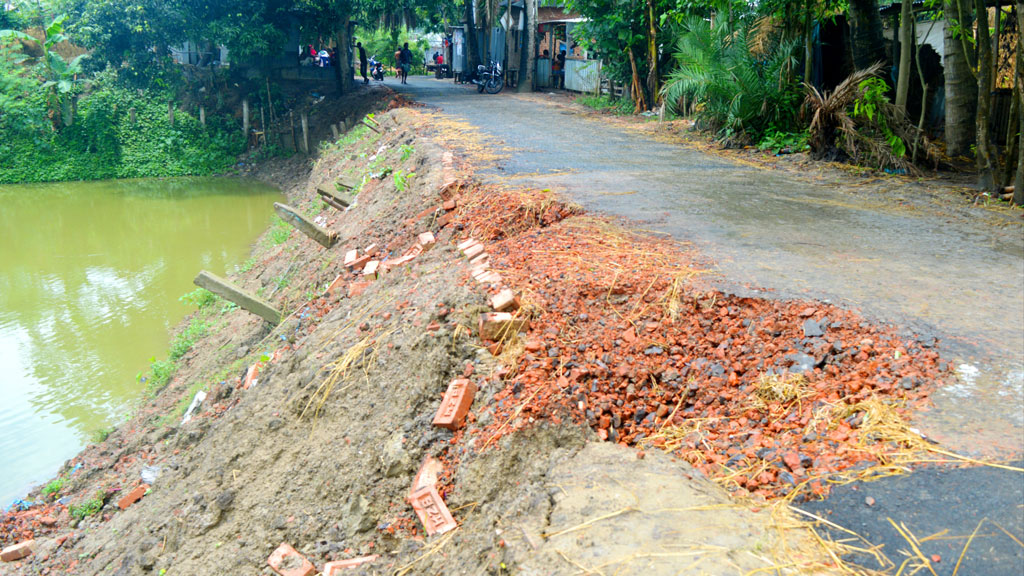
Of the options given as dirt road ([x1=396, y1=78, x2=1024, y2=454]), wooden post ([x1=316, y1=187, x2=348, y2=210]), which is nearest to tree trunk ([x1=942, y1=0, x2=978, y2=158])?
dirt road ([x1=396, y1=78, x2=1024, y2=454])

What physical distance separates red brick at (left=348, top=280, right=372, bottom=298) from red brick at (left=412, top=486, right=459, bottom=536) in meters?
2.98

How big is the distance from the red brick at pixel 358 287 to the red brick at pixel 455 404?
2.61m

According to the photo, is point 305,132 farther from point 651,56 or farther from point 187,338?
point 187,338

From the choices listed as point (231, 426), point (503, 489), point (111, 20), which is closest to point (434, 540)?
point (503, 489)

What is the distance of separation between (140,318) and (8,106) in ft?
43.4

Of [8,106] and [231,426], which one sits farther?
[8,106]

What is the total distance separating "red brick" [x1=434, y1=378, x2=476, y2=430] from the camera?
3.41 meters

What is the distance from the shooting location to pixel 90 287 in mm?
10742

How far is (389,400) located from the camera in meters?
3.87

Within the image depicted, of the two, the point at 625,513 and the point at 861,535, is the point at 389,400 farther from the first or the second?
the point at 861,535

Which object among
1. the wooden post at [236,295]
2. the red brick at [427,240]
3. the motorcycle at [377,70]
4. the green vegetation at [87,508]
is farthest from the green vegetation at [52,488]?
the motorcycle at [377,70]

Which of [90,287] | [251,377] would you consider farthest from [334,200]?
[251,377]

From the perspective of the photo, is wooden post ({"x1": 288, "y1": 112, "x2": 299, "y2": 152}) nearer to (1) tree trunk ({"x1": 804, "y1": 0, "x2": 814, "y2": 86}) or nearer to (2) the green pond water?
(2) the green pond water

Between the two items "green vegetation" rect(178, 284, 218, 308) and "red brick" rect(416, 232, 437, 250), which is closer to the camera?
"red brick" rect(416, 232, 437, 250)
